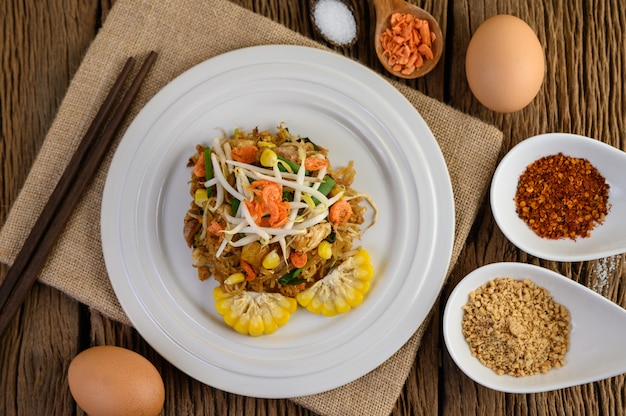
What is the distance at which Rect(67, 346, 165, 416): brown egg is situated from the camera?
7.81 ft

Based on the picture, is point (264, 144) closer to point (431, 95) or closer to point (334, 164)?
point (334, 164)

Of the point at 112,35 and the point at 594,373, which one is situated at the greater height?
the point at 112,35

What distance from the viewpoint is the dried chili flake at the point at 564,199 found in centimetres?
264

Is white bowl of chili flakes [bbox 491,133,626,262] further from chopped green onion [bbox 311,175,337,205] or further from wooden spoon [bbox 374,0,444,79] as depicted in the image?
chopped green onion [bbox 311,175,337,205]

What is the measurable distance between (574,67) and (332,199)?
1.36 metres

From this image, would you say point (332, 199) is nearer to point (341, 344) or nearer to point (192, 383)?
point (341, 344)

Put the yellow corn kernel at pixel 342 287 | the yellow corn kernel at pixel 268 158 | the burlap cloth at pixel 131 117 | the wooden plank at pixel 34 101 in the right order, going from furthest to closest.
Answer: the wooden plank at pixel 34 101 < the burlap cloth at pixel 131 117 < the yellow corn kernel at pixel 342 287 < the yellow corn kernel at pixel 268 158

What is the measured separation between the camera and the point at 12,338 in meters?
2.79

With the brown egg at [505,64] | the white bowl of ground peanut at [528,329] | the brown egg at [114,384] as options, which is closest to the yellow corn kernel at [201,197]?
the brown egg at [114,384]

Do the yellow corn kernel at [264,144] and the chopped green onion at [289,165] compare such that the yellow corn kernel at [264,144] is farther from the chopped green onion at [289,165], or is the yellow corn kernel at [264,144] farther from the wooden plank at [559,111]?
the wooden plank at [559,111]

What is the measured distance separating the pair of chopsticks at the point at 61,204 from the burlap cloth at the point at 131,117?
7cm

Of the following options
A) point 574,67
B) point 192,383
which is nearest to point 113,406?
point 192,383

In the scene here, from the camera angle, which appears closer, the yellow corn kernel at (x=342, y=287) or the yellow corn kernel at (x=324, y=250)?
the yellow corn kernel at (x=324, y=250)

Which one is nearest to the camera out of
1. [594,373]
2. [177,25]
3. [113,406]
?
[113,406]
